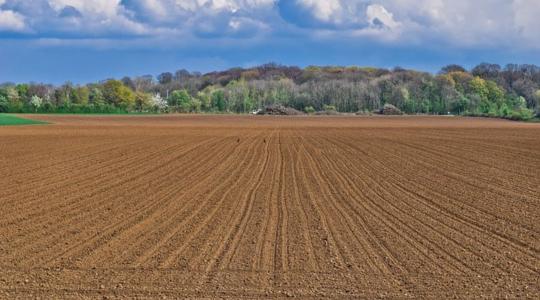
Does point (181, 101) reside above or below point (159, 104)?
above

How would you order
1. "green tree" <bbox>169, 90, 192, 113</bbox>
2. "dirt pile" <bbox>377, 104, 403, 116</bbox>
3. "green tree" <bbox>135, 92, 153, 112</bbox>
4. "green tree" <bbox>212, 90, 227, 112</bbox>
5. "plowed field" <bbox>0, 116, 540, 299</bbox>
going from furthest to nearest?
"green tree" <bbox>212, 90, 227, 112</bbox>
"green tree" <bbox>169, 90, 192, 113</bbox>
"green tree" <bbox>135, 92, 153, 112</bbox>
"dirt pile" <bbox>377, 104, 403, 116</bbox>
"plowed field" <bbox>0, 116, 540, 299</bbox>

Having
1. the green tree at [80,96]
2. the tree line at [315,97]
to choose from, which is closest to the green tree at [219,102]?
the tree line at [315,97]

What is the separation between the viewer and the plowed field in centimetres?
875

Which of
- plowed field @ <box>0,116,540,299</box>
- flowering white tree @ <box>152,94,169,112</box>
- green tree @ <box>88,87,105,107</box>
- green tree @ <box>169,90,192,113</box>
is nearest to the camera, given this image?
plowed field @ <box>0,116,540,299</box>

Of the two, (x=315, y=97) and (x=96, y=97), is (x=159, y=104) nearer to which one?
(x=96, y=97)

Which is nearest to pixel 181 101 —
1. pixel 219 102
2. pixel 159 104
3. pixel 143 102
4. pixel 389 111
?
pixel 159 104

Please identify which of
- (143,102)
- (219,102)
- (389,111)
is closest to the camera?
(389,111)

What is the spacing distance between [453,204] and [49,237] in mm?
8707

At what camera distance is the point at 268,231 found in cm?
1193

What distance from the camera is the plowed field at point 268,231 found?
875 centimetres

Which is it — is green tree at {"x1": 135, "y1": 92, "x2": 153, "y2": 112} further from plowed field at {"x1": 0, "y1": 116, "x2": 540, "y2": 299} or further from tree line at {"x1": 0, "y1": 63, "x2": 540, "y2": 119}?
plowed field at {"x1": 0, "y1": 116, "x2": 540, "y2": 299}

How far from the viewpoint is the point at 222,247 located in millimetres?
10680

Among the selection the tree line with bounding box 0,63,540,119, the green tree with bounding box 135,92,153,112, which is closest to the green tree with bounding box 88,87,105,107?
the tree line with bounding box 0,63,540,119

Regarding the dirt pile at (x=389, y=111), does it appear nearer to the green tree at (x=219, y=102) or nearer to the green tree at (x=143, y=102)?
the green tree at (x=219, y=102)
